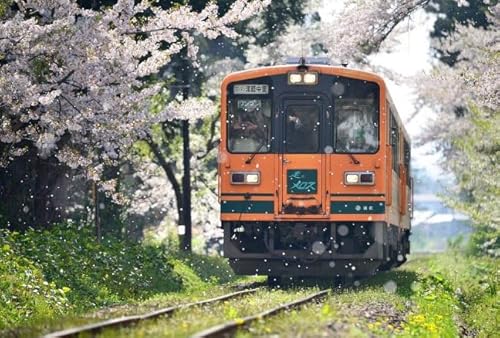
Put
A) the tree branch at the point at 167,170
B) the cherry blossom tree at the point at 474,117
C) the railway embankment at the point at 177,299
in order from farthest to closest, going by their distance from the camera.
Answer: the tree branch at the point at 167,170 → the cherry blossom tree at the point at 474,117 → the railway embankment at the point at 177,299

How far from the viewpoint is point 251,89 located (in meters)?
19.8

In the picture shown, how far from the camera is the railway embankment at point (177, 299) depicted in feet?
38.8

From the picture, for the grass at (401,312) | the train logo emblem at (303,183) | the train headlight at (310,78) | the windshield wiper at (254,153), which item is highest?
the train headlight at (310,78)

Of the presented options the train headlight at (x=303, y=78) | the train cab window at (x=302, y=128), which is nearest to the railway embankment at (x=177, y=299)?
the train cab window at (x=302, y=128)

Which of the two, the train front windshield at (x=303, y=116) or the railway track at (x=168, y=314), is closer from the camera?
the railway track at (x=168, y=314)

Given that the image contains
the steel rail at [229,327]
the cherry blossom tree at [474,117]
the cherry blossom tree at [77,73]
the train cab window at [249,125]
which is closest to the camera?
the steel rail at [229,327]

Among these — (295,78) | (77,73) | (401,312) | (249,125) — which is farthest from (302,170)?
(401,312)

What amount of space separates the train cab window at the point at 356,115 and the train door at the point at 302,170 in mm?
285

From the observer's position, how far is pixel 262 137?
19672 millimetres

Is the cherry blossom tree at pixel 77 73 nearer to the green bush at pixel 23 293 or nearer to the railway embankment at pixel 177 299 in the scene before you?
the railway embankment at pixel 177 299

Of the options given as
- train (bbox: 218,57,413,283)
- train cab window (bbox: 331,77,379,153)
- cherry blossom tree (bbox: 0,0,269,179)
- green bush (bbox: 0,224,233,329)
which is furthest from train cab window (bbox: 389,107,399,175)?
green bush (bbox: 0,224,233,329)

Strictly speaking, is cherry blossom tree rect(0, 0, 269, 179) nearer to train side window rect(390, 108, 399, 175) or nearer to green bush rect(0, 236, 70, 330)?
green bush rect(0, 236, 70, 330)

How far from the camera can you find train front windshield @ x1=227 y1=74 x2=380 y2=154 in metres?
19.6

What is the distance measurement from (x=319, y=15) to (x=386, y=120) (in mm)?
24590
